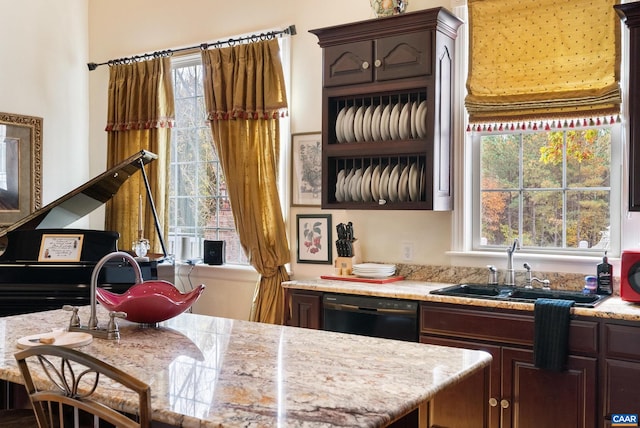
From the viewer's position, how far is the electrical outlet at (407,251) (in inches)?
171

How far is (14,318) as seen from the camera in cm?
287

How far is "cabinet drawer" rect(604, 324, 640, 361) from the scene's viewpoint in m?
2.97

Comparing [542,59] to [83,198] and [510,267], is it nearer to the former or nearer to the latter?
[510,267]

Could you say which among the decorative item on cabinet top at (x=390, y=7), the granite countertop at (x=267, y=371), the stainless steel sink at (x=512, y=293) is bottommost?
the granite countertop at (x=267, y=371)

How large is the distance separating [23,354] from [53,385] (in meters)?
0.21

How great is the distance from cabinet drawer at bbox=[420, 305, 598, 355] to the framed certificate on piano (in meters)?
2.41

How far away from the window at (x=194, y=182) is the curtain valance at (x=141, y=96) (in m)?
0.13

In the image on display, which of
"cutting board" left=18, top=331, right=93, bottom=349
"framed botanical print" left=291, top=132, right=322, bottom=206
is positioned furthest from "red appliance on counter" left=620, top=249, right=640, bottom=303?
"cutting board" left=18, top=331, right=93, bottom=349

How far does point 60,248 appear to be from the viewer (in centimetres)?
450

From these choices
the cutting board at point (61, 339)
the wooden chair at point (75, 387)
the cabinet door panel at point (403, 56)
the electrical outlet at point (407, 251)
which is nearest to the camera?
the wooden chair at point (75, 387)

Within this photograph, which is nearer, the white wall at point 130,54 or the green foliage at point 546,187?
the green foliage at point 546,187

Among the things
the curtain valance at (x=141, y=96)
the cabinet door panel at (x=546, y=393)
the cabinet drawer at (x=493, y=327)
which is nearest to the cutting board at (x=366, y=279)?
the cabinet drawer at (x=493, y=327)

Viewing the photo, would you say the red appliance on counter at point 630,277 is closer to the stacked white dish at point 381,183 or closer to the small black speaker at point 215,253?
the stacked white dish at point 381,183

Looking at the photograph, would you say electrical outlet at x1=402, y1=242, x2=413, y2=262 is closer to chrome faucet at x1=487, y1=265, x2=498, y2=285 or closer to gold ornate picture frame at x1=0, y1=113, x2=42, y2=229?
chrome faucet at x1=487, y1=265, x2=498, y2=285
